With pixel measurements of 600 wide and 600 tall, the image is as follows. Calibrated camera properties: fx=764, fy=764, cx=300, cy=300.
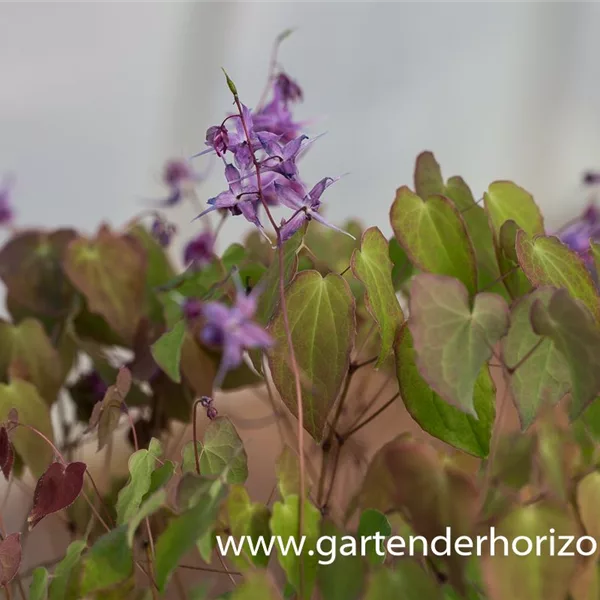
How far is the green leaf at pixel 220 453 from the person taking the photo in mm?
378

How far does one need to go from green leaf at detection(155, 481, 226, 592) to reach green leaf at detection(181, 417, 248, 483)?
0.07 meters

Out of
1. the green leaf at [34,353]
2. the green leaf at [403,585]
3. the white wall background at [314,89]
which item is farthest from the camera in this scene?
the white wall background at [314,89]

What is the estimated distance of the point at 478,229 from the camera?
53cm

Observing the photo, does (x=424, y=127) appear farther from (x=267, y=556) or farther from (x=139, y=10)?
(x=267, y=556)

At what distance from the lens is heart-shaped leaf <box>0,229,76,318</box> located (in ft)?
2.31

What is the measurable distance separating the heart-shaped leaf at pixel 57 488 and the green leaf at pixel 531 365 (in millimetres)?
214

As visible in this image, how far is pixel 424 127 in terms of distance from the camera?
1.79m

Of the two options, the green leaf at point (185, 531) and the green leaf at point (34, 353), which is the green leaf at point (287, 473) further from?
the green leaf at point (34, 353)

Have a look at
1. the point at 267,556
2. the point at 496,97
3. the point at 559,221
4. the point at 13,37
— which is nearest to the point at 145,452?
Answer: the point at 267,556

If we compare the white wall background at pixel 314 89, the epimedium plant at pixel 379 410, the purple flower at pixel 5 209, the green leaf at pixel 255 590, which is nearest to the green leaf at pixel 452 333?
the epimedium plant at pixel 379 410

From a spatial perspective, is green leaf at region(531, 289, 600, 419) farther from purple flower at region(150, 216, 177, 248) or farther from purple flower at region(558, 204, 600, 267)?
purple flower at region(150, 216, 177, 248)

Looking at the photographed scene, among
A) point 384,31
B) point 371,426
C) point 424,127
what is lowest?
point 371,426

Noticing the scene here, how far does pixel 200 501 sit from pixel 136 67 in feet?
4.35

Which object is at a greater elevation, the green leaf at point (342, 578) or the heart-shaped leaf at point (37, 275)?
the heart-shaped leaf at point (37, 275)
